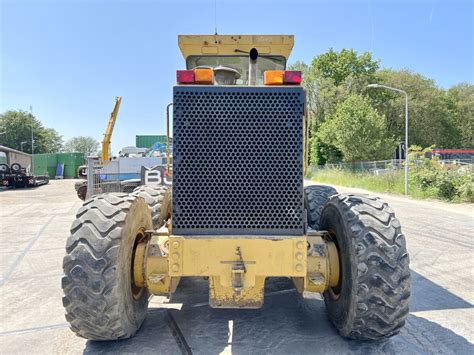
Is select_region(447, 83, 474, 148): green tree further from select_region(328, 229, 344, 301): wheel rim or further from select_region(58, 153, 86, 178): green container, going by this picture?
select_region(328, 229, 344, 301): wheel rim

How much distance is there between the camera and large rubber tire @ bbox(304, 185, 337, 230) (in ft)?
18.4

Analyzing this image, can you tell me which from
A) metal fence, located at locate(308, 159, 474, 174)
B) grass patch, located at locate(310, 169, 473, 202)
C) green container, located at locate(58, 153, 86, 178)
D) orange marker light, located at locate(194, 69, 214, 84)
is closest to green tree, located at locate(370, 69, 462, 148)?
metal fence, located at locate(308, 159, 474, 174)

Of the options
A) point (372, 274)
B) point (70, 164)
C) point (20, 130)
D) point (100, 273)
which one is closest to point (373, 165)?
point (372, 274)

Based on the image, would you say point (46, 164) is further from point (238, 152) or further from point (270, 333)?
point (238, 152)

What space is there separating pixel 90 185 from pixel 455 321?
33.3 feet

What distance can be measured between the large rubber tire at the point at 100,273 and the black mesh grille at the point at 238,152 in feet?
2.06

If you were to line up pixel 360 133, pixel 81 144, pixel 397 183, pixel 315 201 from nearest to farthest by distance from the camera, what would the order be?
pixel 315 201 < pixel 397 183 < pixel 360 133 < pixel 81 144

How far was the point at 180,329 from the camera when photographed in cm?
374

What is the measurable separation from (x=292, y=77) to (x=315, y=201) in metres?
3.01

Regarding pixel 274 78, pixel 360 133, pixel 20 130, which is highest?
pixel 20 130

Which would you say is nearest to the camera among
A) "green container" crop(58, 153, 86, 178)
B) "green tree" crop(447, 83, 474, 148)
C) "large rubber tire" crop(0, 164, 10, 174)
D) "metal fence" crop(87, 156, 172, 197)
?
"metal fence" crop(87, 156, 172, 197)

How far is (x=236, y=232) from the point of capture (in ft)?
10.2

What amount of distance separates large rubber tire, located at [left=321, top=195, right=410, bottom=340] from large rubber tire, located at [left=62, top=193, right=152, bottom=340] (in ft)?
6.45

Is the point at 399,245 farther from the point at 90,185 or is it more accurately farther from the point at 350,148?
the point at 350,148
